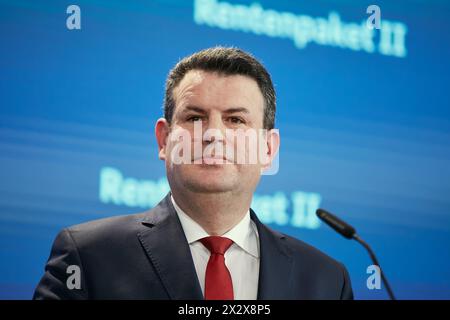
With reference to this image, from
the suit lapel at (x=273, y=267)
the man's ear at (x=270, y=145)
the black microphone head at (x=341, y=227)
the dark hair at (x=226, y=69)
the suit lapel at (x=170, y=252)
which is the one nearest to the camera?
the black microphone head at (x=341, y=227)

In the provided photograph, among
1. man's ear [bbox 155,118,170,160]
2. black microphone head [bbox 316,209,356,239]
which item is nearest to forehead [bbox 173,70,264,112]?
man's ear [bbox 155,118,170,160]

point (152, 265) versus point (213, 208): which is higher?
point (213, 208)

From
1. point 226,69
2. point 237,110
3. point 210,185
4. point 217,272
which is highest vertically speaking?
point 226,69

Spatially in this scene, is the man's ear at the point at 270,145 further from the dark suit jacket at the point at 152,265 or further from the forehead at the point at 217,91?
the dark suit jacket at the point at 152,265

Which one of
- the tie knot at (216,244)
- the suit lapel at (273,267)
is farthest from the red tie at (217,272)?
the suit lapel at (273,267)

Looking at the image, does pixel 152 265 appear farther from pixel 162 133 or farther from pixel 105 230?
pixel 162 133

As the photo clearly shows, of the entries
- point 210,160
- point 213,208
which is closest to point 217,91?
point 210,160

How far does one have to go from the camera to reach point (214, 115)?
7.52 ft

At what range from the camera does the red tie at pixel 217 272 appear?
2.14 meters

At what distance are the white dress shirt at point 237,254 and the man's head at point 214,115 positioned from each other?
0.44 feet

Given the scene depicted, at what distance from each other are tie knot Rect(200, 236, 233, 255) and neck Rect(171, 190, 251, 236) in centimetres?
10

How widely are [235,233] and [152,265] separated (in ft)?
1.17
